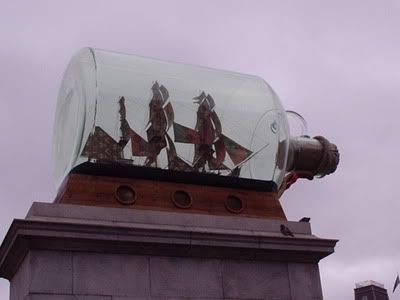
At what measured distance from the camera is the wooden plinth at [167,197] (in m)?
9.46

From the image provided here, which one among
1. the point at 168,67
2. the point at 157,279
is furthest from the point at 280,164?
the point at 157,279

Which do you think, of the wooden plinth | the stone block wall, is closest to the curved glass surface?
the wooden plinth

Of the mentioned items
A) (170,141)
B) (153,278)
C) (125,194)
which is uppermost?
(170,141)

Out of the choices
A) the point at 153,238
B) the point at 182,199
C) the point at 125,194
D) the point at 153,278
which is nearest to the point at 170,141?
the point at 182,199

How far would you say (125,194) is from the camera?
965cm

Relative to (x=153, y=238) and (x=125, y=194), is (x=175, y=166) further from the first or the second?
(x=153, y=238)

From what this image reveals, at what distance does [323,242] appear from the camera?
10133 millimetres

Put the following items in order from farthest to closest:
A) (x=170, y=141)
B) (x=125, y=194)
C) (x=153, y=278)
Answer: (x=170, y=141), (x=125, y=194), (x=153, y=278)

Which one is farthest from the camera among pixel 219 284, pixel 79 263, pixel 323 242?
pixel 323 242

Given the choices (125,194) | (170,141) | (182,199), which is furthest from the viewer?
(170,141)

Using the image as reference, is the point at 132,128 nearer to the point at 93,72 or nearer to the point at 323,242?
the point at 93,72

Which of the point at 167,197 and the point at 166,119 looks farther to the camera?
the point at 166,119

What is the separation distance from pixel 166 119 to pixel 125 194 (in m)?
1.44

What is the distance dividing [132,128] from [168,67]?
1.47 meters
